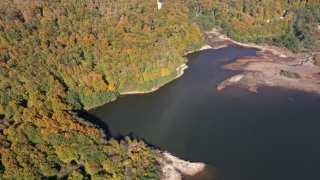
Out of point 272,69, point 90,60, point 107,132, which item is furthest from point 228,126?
point 90,60

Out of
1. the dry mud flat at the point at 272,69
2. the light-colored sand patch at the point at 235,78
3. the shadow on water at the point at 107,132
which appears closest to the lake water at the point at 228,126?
the shadow on water at the point at 107,132

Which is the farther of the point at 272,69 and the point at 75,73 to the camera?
the point at 272,69

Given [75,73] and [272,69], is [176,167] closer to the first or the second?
[75,73]

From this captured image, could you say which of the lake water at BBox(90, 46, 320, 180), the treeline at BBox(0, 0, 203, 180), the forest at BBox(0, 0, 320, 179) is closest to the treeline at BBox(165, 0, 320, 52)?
the forest at BBox(0, 0, 320, 179)

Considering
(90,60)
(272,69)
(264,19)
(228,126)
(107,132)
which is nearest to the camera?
(107,132)

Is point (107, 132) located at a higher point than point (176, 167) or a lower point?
higher

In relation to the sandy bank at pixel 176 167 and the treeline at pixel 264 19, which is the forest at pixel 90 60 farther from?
the sandy bank at pixel 176 167

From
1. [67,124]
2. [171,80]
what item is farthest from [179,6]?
[67,124]

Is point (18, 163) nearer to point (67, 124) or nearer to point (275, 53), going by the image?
point (67, 124)
